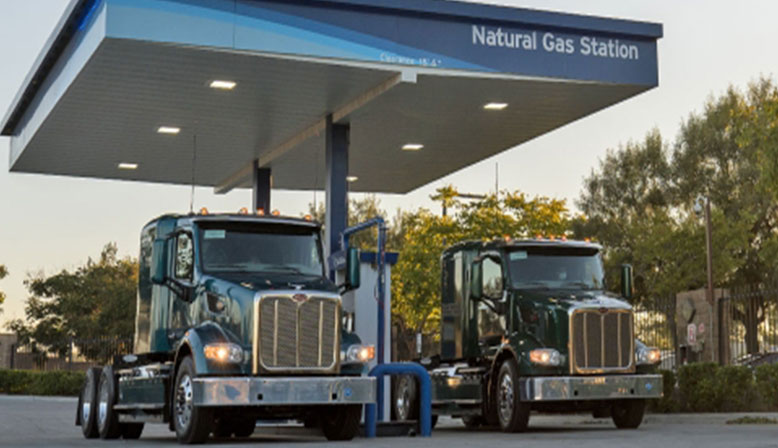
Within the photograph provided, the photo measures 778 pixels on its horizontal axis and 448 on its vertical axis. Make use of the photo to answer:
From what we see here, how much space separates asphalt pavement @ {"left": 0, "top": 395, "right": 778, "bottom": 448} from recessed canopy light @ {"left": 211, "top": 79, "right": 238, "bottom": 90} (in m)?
5.92

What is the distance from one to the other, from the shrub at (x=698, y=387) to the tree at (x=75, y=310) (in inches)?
1398

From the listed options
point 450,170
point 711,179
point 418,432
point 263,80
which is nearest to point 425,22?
point 263,80

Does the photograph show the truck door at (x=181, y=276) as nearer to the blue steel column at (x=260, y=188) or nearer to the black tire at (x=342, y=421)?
the black tire at (x=342, y=421)

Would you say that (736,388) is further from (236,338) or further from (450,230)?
(450,230)

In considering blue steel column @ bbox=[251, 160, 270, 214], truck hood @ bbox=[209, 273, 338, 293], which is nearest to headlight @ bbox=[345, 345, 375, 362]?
truck hood @ bbox=[209, 273, 338, 293]

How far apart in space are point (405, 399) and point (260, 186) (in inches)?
378

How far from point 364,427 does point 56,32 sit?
9109 millimetres

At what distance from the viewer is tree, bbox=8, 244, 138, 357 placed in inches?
2099

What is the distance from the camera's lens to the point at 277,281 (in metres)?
14.8

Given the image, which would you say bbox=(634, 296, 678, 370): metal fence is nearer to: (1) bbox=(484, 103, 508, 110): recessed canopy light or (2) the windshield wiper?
(1) bbox=(484, 103, 508, 110): recessed canopy light

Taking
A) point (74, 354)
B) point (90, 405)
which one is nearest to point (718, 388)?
point (90, 405)

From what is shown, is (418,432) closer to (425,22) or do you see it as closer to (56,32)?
(425,22)

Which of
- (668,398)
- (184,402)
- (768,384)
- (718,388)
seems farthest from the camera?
(668,398)

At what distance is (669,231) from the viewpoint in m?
53.7
